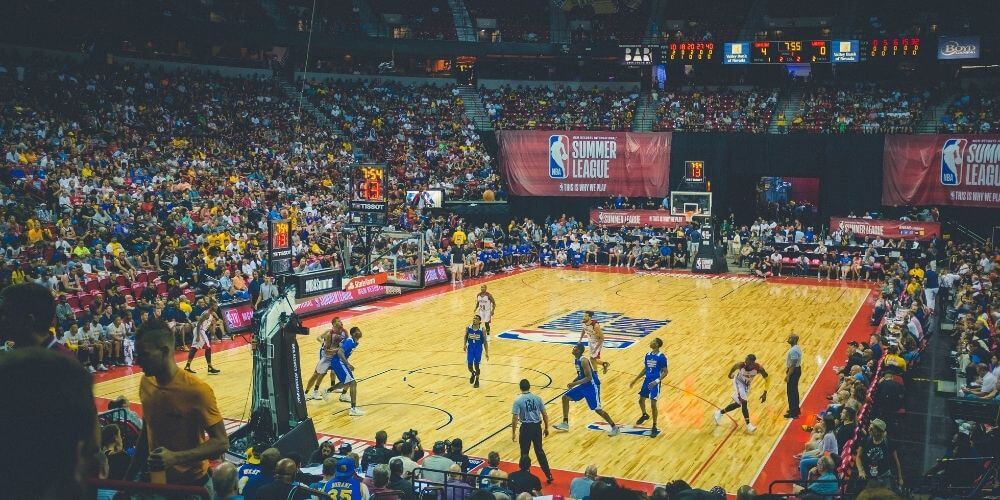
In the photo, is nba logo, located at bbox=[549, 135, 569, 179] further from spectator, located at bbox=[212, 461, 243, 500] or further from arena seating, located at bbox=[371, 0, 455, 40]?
spectator, located at bbox=[212, 461, 243, 500]

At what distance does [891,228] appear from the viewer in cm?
3509

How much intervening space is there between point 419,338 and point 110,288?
7.52 m

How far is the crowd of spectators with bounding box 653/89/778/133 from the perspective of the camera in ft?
137

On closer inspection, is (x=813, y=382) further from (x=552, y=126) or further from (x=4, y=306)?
(x=552, y=126)

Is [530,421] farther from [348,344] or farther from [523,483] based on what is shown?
[348,344]

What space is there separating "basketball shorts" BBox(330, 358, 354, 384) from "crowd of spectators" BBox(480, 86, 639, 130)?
29.4 m

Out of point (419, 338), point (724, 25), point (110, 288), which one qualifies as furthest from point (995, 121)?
point (110, 288)

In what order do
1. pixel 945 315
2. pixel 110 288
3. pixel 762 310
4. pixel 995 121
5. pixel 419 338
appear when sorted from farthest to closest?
pixel 995 121 → pixel 762 310 → pixel 945 315 → pixel 419 338 → pixel 110 288

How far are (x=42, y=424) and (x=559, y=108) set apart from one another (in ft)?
147

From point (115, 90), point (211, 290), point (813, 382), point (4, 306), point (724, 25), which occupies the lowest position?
point (813, 382)

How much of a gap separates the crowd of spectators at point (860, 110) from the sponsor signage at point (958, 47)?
2524 mm

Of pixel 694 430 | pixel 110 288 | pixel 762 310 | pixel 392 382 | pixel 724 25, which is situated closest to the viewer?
pixel 694 430

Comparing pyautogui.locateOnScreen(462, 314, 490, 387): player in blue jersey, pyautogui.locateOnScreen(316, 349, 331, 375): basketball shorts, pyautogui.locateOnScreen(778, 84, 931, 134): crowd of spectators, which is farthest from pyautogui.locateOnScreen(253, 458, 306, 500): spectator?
pyautogui.locateOnScreen(778, 84, 931, 134): crowd of spectators

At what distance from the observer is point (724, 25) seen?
48938 millimetres
